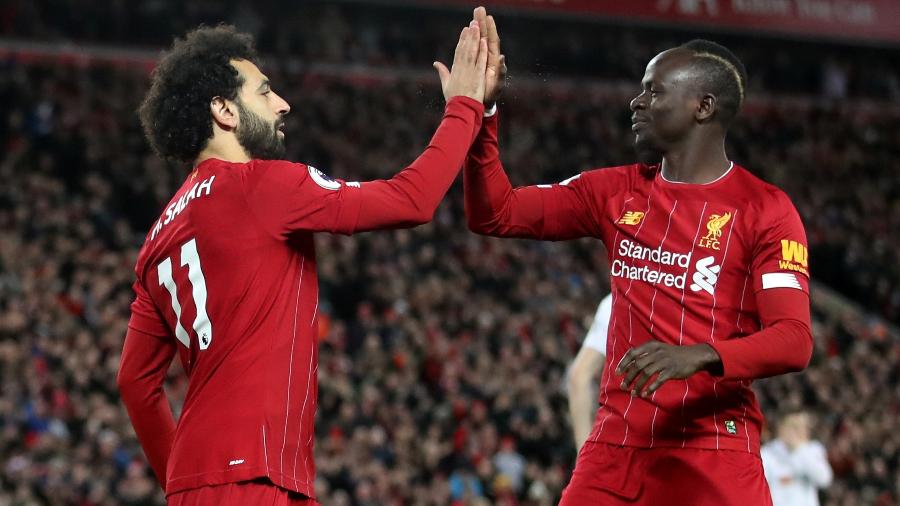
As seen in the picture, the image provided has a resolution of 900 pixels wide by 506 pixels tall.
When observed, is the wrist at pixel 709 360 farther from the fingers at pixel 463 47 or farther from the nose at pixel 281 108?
the nose at pixel 281 108

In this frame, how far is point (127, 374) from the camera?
406cm

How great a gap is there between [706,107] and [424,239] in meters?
13.6

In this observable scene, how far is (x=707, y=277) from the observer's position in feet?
13.2

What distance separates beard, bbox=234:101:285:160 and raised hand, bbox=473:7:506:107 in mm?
720

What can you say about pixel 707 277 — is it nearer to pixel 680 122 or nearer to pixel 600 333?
pixel 680 122

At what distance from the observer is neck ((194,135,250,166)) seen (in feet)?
12.6

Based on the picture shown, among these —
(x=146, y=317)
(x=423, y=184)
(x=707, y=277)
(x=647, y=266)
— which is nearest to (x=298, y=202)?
(x=423, y=184)

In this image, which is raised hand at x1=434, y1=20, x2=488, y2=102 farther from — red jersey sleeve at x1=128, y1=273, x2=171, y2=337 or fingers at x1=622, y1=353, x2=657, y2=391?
red jersey sleeve at x1=128, y1=273, x2=171, y2=337

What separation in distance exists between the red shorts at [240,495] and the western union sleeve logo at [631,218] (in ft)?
4.98

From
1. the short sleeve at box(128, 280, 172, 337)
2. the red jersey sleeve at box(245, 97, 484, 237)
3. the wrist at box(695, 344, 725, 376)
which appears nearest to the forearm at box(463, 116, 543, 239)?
the red jersey sleeve at box(245, 97, 484, 237)

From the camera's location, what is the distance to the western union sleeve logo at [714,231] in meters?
4.05

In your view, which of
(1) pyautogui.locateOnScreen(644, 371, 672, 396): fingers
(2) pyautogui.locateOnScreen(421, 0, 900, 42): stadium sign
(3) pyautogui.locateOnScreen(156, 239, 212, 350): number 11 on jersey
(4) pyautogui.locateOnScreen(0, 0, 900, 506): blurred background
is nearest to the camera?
(1) pyautogui.locateOnScreen(644, 371, 672, 396): fingers

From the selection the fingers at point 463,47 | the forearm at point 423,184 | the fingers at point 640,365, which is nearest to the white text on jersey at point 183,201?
the forearm at point 423,184

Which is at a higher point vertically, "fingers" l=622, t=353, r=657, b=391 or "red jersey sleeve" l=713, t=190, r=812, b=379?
"red jersey sleeve" l=713, t=190, r=812, b=379
